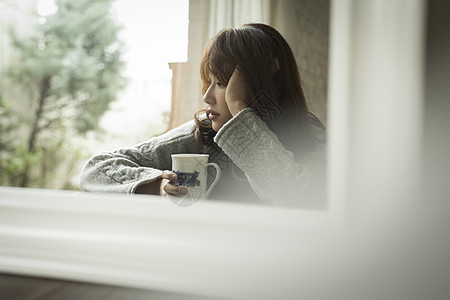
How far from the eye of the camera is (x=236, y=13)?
1.61m

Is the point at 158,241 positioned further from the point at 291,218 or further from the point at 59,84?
the point at 59,84

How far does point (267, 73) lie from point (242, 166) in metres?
0.24

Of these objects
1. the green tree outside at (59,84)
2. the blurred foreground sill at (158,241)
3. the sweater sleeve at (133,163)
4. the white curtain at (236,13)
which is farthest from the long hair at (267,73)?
the green tree outside at (59,84)

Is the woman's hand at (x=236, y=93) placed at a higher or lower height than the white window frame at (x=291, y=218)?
higher

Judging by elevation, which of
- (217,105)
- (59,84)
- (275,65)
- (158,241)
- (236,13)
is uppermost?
(236,13)

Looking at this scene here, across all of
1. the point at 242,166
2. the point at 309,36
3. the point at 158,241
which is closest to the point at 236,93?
the point at 242,166

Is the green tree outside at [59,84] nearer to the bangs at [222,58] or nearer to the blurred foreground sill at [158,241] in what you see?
the bangs at [222,58]

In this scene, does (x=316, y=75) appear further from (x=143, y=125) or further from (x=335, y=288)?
(x=143, y=125)

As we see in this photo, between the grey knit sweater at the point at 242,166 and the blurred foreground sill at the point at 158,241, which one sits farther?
the grey knit sweater at the point at 242,166

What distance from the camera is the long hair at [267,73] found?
0.80 meters

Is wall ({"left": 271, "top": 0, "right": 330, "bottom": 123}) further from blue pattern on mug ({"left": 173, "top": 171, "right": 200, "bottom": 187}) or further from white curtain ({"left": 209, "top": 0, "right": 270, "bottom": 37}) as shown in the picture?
blue pattern on mug ({"left": 173, "top": 171, "right": 200, "bottom": 187})

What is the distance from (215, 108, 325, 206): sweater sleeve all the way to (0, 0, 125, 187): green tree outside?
11.0 ft

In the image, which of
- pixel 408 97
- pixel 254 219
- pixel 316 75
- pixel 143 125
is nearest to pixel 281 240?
pixel 254 219

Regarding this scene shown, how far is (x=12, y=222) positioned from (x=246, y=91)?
53cm
